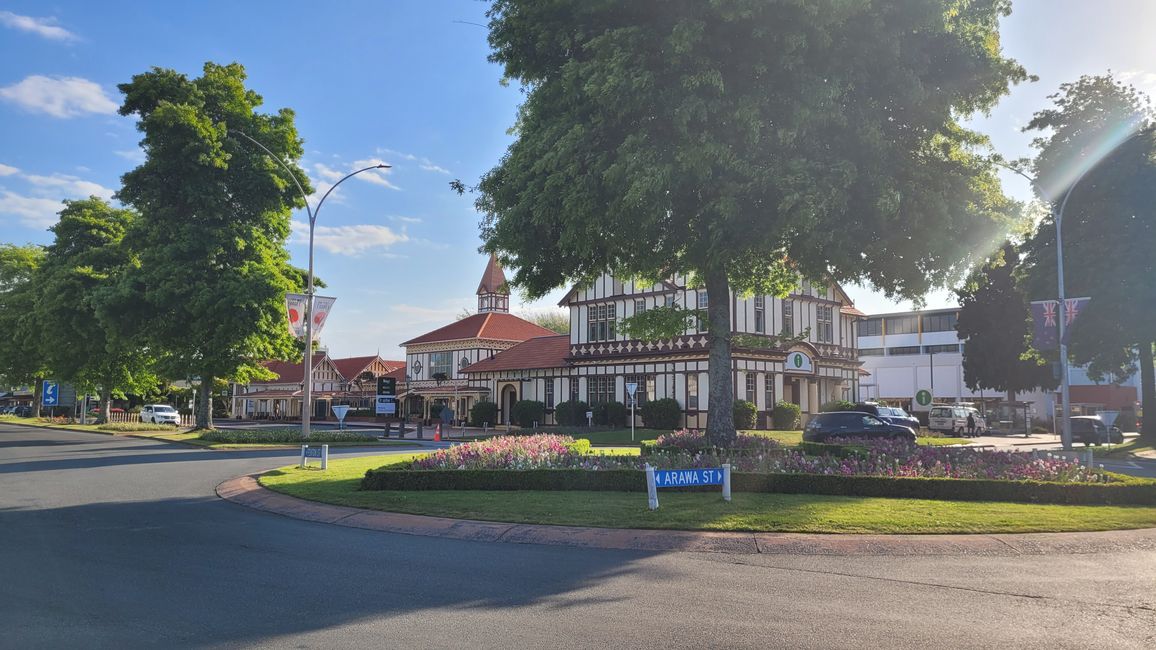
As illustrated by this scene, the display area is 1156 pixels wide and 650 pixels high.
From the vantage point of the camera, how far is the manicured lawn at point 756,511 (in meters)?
10.7

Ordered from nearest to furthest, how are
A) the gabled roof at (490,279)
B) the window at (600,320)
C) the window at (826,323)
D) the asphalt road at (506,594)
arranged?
the asphalt road at (506,594) → the window at (826,323) → the window at (600,320) → the gabled roof at (490,279)

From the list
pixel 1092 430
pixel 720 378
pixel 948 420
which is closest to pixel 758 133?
pixel 720 378

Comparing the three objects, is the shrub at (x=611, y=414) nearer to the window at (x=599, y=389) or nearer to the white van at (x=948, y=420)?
the window at (x=599, y=389)

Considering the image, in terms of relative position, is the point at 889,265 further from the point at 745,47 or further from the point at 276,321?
the point at 276,321

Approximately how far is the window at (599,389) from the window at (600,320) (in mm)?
2545

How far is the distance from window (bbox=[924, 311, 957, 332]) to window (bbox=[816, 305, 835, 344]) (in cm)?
3574

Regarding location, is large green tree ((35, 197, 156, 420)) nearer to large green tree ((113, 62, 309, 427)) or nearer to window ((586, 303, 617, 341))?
large green tree ((113, 62, 309, 427))

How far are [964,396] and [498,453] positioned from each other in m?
71.3

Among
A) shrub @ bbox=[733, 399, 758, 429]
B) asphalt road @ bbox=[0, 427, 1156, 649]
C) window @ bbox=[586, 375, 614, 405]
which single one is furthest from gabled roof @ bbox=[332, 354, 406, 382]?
asphalt road @ bbox=[0, 427, 1156, 649]

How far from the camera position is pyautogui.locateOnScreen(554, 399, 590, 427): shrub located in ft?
157

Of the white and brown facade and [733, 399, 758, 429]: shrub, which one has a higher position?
the white and brown facade

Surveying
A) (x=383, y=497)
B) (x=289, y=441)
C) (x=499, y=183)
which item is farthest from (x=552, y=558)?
(x=289, y=441)

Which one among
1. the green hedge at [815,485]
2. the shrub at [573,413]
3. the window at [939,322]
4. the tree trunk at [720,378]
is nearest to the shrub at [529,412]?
the shrub at [573,413]

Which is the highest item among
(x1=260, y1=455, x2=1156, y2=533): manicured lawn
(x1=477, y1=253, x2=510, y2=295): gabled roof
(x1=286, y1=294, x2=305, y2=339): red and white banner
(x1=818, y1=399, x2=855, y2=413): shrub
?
(x1=477, y1=253, x2=510, y2=295): gabled roof
